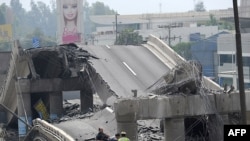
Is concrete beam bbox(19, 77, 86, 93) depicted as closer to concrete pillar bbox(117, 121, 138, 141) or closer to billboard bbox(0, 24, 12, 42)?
concrete pillar bbox(117, 121, 138, 141)

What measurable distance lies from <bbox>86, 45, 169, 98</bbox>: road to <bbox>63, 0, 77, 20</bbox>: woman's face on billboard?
95.5m

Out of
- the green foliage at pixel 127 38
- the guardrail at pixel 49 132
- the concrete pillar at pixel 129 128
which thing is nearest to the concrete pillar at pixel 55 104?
the guardrail at pixel 49 132

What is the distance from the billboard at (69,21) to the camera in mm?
140125

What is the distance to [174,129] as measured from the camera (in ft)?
86.9

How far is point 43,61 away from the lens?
4941 cm

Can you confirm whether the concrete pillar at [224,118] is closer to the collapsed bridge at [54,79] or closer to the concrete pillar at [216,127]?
the concrete pillar at [216,127]

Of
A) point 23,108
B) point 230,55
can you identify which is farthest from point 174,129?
point 230,55

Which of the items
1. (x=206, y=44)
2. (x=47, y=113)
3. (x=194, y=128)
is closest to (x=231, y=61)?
(x=206, y=44)

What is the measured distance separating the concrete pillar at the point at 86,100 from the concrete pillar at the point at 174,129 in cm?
2294

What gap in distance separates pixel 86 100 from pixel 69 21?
9556 cm

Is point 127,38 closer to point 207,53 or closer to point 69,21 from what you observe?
point 69,21

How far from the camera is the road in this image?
42469mm

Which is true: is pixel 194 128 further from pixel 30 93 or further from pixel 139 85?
pixel 30 93

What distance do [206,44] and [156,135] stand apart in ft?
217
